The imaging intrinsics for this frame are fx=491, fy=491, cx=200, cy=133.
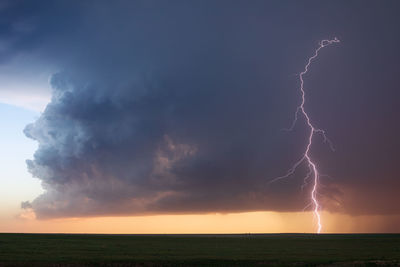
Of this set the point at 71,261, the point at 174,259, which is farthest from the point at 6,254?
the point at 174,259

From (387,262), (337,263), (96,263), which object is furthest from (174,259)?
(387,262)

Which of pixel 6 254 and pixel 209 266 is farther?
pixel 6 254

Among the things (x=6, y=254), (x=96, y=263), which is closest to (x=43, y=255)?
(x=6, y=254)

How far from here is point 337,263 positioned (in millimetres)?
55625

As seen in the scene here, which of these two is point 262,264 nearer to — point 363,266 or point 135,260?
point 363,266

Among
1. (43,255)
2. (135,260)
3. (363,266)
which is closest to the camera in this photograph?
(363,266)

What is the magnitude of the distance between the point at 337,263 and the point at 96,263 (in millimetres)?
27194

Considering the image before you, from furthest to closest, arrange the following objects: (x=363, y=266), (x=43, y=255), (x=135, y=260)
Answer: (x=43, y=255) → (x=135, y=260) → (x=363, y=266)

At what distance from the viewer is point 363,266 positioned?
53250mm

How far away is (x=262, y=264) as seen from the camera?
5647 cm

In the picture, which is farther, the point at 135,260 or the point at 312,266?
the point at 135,260

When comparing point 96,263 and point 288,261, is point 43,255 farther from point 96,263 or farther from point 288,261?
point 288,261

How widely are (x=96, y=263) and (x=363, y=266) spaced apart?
96.5 ft

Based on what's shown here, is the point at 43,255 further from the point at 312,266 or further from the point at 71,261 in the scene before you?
the point at 312,266
